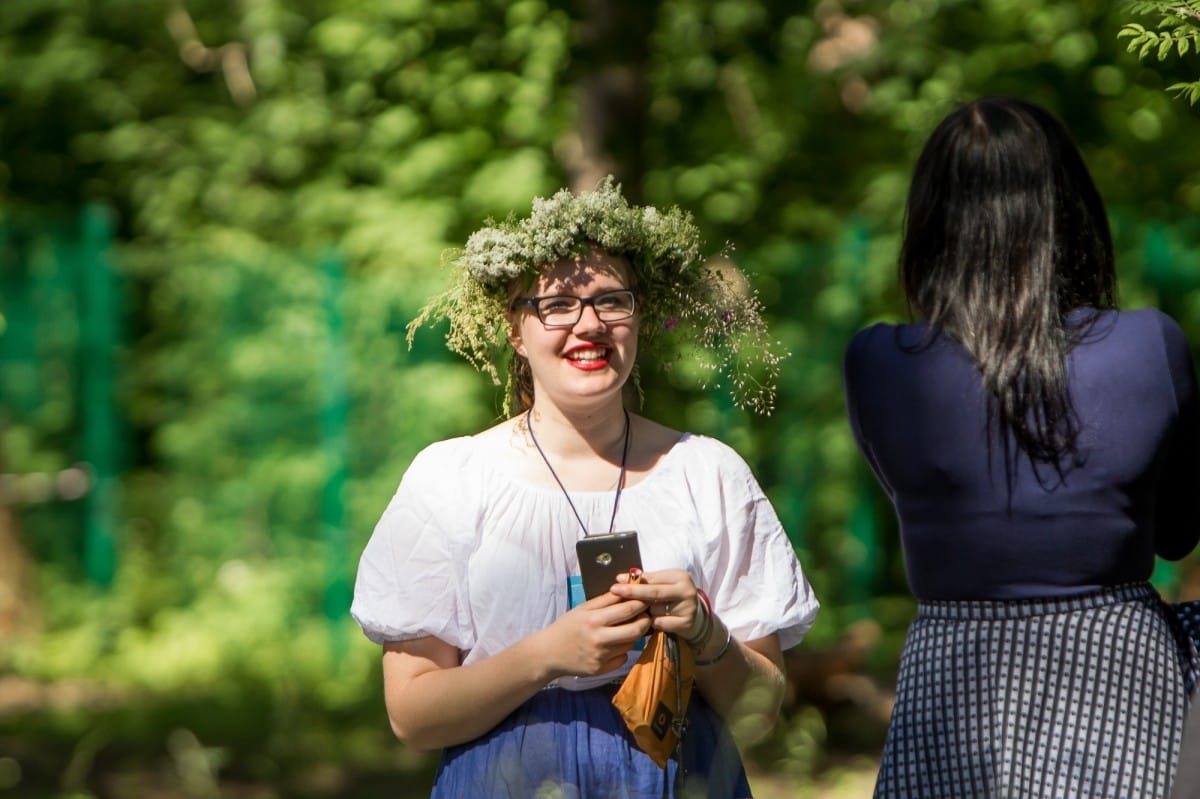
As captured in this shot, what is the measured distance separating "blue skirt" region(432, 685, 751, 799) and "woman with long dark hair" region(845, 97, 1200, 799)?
0.29m

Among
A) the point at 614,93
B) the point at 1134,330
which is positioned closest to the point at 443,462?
the point at 1134,330

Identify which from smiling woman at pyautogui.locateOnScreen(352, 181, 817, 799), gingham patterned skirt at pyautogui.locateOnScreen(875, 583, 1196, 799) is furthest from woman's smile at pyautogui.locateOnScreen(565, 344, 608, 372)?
gingham patterned skirt at pyautogui.locateOnScreen(875, 583, 1196, 799)

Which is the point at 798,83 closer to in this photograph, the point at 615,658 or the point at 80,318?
the point at 80,318

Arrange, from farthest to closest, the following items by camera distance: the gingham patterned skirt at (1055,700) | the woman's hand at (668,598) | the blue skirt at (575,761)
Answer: the blue skirt at (575,761) < the woman's hand at (668,598) < the gingham patterned skirt at (1055,700)

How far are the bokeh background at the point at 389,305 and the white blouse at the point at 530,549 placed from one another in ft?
13.4

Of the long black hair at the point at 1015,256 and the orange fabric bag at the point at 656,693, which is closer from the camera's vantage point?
the long black hair at the point at 1015,256

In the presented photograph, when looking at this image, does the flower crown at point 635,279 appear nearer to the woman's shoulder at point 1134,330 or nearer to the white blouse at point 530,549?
the white blouse at point 530,549

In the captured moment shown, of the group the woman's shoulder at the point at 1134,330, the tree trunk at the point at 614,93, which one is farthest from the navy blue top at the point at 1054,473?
the tree trunk at the point at 614,93

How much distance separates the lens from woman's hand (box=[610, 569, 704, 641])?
2176mm

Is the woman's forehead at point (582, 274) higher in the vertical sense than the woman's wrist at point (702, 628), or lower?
higher

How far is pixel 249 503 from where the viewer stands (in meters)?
8.00

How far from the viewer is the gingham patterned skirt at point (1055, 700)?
6.81 ft

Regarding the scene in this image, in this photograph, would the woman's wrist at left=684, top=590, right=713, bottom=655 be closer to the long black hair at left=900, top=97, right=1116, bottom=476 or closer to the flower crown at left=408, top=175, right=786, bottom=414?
the flower crown at left=408, top=175, right=786, bottom=414

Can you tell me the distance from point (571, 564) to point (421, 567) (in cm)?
24
